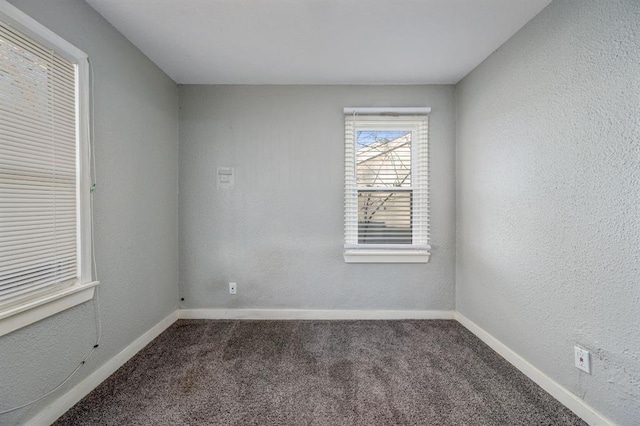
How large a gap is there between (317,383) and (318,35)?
7.90 ft

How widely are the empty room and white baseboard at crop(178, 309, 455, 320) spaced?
0.07 ft

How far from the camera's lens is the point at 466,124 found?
266 cm

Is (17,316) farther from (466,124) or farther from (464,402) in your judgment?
(466,124)

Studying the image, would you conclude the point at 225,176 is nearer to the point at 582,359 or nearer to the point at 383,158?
the point at 383,158

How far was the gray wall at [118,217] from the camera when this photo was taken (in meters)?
1.42

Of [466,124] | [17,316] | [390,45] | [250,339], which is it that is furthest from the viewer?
[466,124]

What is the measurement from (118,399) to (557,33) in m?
3.44

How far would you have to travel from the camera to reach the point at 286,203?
Answer: 9.34ft

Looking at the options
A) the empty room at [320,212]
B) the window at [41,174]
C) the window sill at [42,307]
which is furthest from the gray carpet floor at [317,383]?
the window at [41,174]

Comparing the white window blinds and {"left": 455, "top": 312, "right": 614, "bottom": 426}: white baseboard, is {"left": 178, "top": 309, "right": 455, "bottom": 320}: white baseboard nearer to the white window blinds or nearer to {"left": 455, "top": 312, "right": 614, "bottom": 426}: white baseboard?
{"left": 455, "top": 312, "right": 614, "bottom": 426}: white baseboard

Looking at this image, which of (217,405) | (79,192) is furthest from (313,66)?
(217,405)

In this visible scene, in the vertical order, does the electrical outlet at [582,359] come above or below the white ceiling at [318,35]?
below

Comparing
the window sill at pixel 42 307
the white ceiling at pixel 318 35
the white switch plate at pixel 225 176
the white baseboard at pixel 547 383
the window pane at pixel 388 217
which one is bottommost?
the white baseboard at pixel 547 383

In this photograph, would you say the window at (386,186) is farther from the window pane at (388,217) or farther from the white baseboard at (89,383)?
the white baseboard at (89,383)
